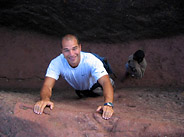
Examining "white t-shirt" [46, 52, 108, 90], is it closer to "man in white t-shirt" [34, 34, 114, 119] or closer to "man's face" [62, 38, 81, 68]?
"man in white t-shirt" [34, 34, 114, 119]

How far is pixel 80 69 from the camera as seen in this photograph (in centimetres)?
225

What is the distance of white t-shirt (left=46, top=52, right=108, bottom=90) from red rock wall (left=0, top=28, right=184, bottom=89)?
1.41 metres

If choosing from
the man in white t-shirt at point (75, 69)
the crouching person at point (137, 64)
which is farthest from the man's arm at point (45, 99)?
the crouching person at point (137, 64)

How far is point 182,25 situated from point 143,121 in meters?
2.72

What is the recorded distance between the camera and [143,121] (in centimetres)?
163

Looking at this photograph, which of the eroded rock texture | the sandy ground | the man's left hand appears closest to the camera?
the sandy ground

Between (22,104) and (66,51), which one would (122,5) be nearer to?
(66,51)

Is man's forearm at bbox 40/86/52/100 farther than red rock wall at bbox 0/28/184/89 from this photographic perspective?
No

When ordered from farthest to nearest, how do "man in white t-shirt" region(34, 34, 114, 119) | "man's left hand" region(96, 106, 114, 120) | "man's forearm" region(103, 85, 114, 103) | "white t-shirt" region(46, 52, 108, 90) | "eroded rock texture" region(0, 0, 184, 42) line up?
"eroded rock texture" region(0, 0, 184, 42), "white t-shirt" region(46, 52, 108, 90), "man in white t-shirt" region(34, 34, 114, 119), "man's forearm" region(103, 85, 114, 103), "man's left hand" region(96, 106, 114, 120)

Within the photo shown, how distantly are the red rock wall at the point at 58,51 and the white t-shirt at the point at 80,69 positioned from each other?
1414mm

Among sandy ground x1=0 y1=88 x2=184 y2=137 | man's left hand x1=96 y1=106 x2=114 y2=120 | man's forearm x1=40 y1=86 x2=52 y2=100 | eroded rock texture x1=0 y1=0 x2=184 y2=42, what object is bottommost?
sandy ground x1=0 y1=88 x2=184 y2=137

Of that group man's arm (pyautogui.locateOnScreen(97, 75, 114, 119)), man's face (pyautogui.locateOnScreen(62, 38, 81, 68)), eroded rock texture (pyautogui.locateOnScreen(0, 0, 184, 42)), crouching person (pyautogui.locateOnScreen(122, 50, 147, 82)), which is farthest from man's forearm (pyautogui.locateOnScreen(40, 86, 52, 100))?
eroded rock texture (pyautogui.locateOnScreen(0, 0, 184, 42))

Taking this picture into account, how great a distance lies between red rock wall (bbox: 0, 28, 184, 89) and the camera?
361 cm

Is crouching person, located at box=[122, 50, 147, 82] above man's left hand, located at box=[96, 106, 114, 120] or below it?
above
